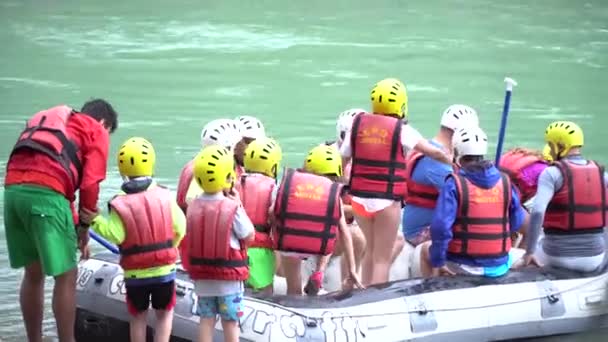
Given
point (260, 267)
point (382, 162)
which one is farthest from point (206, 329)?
point (382, 162)

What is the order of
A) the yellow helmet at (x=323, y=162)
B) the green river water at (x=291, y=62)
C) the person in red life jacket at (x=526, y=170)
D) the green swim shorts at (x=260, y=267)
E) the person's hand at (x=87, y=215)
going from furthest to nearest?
the green river water at (x=291, y=62) → the person in red life jacket at (x=526, y=170) → the yellow helmet at (x=323, y=162) → the green swim shorts at (x=260, y=267) → the person's hand at (x=87, y=215)

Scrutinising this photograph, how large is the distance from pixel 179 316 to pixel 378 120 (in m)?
1.56

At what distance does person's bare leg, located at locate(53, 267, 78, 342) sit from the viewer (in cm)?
679

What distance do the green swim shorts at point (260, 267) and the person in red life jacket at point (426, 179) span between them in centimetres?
102

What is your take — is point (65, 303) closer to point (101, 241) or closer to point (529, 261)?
point (101, 241)

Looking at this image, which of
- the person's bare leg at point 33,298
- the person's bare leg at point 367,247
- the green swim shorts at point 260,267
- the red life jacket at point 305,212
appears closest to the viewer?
the person's bare leg at point 33,298

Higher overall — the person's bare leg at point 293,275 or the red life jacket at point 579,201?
the red life jacket at point 579,201

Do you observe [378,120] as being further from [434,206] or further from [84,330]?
[84,330]

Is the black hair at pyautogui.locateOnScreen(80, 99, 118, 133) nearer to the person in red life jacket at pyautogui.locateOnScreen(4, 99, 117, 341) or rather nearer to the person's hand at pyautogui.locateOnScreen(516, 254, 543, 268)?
the person in red life jacket at pyautogui.locateOnScreen(4, 99, 117, 341)

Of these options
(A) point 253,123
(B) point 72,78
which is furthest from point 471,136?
(B) point 72,78

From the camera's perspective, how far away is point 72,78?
1580 centimetres

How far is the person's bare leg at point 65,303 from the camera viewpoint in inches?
267

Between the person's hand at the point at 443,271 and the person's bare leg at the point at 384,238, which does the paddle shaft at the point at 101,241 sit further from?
the person's hand at the point at 443,271

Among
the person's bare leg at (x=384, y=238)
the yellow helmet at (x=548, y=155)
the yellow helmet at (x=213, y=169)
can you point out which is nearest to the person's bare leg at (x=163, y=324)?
the yellow helmet at (x=213, y=169)
